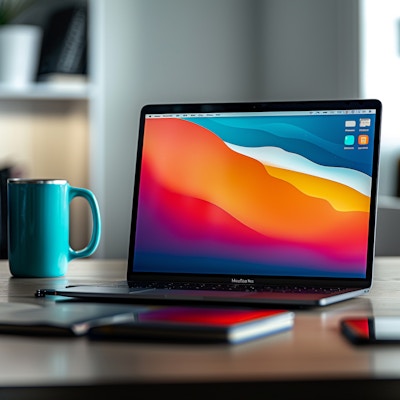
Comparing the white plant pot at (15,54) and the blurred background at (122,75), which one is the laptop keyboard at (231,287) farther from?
the white plant pot at (15,54)

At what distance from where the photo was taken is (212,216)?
3.54 ft

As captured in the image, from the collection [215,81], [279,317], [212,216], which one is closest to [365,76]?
[215,81]

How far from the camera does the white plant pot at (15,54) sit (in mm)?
3084

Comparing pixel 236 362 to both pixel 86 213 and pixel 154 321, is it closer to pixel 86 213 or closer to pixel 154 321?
pixel 154 321

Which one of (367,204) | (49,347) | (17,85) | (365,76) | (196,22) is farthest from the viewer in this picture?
(196,22)

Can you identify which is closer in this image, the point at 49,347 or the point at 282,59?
the point at 49,347

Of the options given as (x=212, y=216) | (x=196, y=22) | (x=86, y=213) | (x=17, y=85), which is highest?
(x=196, y=22)

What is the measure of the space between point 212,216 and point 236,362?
500 mm

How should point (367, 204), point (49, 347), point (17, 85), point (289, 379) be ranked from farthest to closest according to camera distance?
point (17, 85), point (367, 204), point (49, 347), point (289, 379)

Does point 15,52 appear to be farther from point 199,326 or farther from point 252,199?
point 199,326

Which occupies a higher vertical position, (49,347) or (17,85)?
(17,85)

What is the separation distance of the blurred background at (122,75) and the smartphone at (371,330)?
2.32 metres

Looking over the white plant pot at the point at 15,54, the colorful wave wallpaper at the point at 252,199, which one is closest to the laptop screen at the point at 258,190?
the colorful wave wallpaper at the point at 252,199

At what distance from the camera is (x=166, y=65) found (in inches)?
132
